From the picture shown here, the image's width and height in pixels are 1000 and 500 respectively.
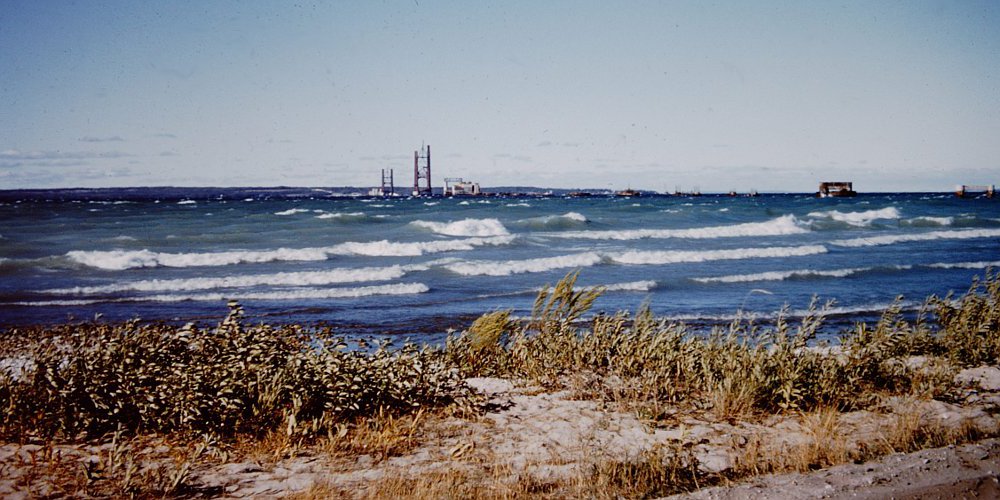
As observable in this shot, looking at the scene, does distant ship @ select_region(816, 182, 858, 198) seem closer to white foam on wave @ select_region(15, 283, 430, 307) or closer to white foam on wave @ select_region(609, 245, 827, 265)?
white foam on wave @ select_region(609, 245, 827, 265)

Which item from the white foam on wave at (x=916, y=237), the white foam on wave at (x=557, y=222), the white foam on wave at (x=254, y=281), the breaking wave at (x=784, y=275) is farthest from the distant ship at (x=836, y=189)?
the white foam on wave at (x=254, y=281)

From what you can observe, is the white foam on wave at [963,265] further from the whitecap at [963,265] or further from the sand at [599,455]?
the sand at [599,455]

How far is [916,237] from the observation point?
3278 centimetres

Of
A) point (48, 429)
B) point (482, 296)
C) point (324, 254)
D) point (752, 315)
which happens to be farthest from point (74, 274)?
point (752, 315)

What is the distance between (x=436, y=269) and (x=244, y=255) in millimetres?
8418

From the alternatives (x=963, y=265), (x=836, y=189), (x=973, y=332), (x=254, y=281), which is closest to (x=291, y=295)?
(x=254, y=281)

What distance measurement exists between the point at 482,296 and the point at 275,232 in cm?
2152

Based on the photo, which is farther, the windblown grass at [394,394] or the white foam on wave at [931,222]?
the white foam on wave at [931,222]

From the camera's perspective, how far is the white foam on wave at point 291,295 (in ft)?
47.5

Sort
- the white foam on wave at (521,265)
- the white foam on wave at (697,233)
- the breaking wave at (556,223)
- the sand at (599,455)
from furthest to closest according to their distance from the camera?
1. the breaking wave at (556,223)
2. the white foam on wave at (697,233)
3. the white foam on wave at (521,265)
4. the sand at (599,455)

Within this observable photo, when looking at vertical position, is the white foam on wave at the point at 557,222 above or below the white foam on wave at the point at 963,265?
above

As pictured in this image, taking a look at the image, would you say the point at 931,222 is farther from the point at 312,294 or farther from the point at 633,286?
the point at 312,294

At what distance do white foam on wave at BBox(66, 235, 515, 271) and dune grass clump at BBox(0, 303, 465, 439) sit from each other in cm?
1720

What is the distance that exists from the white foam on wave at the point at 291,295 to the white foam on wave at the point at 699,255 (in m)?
9.39
